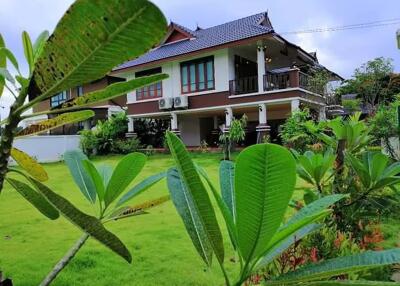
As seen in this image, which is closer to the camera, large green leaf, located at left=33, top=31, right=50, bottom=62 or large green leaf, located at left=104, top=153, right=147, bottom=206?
large green leaf, located at left=33, top=31, right=50, bottom=62

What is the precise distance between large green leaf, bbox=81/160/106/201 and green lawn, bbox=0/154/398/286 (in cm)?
166

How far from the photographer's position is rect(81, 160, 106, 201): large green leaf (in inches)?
37.5

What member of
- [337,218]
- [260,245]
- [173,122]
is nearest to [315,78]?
[173,122]

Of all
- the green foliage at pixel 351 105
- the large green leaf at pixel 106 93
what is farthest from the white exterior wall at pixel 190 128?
the large green leaf at pixel 106 93

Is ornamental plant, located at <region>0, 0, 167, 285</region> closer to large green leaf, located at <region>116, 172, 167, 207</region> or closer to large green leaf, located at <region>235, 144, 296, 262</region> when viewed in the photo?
large green leaf, located at <region>235, 144, 296, 262</region>

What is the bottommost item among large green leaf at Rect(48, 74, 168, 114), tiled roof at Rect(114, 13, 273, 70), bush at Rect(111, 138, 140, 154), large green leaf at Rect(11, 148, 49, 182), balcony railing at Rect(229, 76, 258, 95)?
bush at Rect(111, 138, 140, 154)

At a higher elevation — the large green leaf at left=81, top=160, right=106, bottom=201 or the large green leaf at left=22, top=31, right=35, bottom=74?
the large green leaf at left=22, top=31, right=35, bottom=74

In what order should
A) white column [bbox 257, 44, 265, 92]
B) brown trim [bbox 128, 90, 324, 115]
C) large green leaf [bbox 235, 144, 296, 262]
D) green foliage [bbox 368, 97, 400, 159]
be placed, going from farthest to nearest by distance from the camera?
white column [bbox 257, 44, 265, 92] < brown trim [bbox 128, 90, 324, 115] < green foliage [bbox 368, 97, 400, 159] < large green leaf [bbox 235, 144, 296, 262]

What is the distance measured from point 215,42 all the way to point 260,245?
14981mm

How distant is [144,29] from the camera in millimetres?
457

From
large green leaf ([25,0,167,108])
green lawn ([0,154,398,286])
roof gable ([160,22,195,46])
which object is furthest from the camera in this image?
roof gable ([160,22,195,46])

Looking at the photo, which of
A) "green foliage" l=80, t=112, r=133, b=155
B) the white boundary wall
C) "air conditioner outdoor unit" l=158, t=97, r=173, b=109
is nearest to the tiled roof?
"air conditioner outdoor unit" l=158, t=97, r=173, b=109

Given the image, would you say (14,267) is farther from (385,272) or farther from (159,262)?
(385,272)

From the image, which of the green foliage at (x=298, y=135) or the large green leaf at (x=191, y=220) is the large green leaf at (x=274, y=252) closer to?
the large green leaf at (x=191, y=220)
